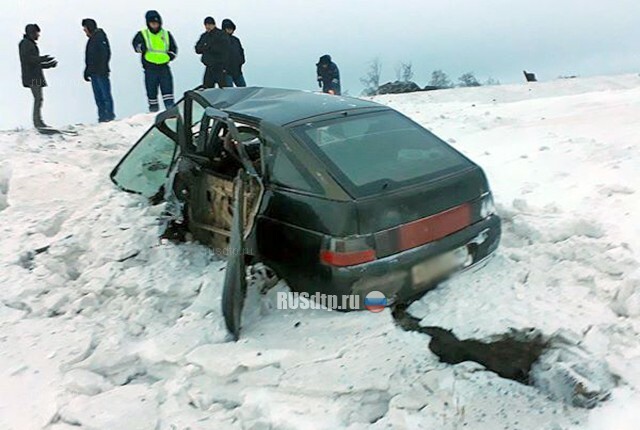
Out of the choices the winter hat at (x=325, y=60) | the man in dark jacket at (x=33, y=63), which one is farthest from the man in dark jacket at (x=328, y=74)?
the man in dark jacket at (x=33, y=63)

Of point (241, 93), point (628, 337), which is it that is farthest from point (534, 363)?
point (241, 93)

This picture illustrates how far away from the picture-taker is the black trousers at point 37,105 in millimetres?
8875

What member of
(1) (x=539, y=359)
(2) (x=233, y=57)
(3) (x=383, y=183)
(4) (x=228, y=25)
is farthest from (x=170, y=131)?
(4) (x=228, y=25)

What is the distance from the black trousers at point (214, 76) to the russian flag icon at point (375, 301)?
26.6 ft

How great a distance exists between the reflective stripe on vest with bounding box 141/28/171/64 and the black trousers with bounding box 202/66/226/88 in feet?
2.89

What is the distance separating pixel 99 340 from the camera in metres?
3.61

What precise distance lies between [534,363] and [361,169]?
1460mm

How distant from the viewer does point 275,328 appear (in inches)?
137

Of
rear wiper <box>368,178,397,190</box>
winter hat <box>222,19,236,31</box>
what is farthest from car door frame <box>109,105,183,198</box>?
winter hat <box>222,19,236,31</box>

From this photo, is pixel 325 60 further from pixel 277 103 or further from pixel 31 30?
pixel 277 103

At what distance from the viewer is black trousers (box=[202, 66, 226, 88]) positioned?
10602 mm

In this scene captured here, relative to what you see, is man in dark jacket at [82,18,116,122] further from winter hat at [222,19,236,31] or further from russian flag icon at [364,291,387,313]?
russian flag icon at [364,291,387,313]

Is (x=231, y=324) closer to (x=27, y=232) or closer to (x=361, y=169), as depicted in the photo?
(x=361, y=169)

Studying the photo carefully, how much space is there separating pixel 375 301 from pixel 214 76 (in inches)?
326
